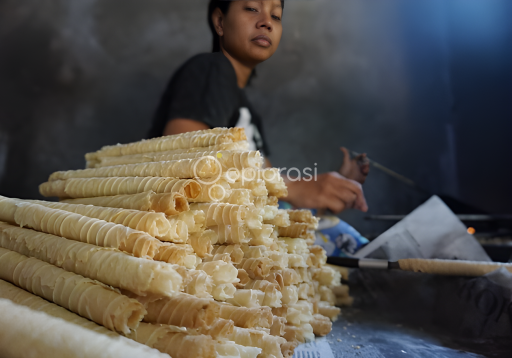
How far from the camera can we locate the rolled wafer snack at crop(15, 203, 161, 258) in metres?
1.00

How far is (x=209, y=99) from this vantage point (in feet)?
11.8

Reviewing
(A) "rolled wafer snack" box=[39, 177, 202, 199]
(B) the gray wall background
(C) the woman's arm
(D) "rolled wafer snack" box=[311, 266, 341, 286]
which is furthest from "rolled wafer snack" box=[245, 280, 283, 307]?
(B) the gray wall background

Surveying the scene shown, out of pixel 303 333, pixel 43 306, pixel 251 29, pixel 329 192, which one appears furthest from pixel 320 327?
pixel 251 29

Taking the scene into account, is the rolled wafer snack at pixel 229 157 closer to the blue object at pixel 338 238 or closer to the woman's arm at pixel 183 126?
the woman's arm at pixel 183 126

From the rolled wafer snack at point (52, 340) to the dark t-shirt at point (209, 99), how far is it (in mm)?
2748

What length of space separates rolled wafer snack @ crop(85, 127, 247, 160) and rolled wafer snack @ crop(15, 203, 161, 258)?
61 centimetres

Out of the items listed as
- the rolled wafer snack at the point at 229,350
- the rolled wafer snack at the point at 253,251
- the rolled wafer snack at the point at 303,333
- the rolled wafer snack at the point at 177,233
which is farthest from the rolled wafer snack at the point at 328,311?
the rolled wafer snack at the point at 177,233

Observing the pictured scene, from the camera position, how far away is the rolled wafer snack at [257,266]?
1469 mm

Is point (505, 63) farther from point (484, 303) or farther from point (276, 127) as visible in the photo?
point (484, 303)

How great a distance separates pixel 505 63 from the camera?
377 cm

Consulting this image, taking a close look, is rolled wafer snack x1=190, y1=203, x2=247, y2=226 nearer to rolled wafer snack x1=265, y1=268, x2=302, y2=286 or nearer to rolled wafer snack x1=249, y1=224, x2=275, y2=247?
rolled wafer snack x1=249, y1=224, x2=275, y2=247

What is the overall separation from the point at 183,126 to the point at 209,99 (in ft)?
1.23

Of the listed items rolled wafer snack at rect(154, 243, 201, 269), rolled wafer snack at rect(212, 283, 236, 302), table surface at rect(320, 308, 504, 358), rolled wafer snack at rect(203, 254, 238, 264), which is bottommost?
table surface at rect(320, 308, 504, 358)

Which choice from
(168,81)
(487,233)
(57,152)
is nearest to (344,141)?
(487,233)
